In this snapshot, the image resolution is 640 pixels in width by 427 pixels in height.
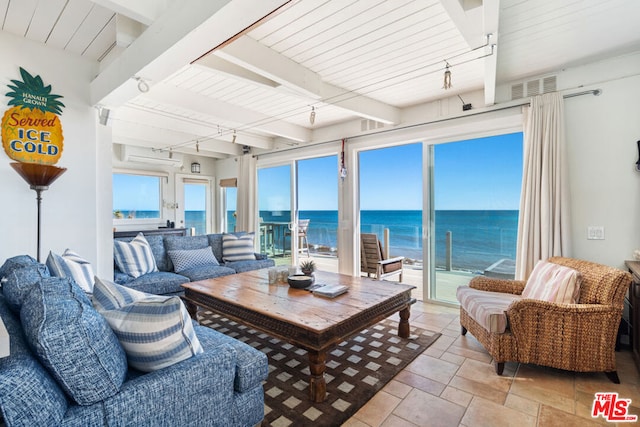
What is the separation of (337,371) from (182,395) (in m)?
1.31

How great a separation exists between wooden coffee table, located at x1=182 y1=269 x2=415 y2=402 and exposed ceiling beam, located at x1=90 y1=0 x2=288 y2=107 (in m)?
1.83

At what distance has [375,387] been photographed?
208 centimetres

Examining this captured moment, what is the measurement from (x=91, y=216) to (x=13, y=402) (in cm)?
269

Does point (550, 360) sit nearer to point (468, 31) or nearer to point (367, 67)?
point (468, 31)

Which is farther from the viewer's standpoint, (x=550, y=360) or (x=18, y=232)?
(x=18, y=232)

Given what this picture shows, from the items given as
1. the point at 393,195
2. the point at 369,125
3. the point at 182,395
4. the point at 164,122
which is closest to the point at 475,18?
the point at 182,395

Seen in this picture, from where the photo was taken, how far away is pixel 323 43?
2.46m

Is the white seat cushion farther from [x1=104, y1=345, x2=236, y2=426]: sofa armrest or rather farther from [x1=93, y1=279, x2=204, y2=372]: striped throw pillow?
[x1=93, y1=279, x2=204, y2=372]: striped throw pillow

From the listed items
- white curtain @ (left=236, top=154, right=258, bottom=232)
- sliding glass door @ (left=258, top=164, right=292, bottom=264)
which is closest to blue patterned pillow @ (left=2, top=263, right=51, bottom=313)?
sliding glass door @ (left=258, top=164, right=292, bottom=264)

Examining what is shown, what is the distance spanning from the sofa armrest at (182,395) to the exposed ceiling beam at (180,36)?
1.70 m

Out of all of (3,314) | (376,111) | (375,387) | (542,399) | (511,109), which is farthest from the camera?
(376,111)

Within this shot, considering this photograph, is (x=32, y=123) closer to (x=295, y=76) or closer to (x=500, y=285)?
(x=295, y=76)

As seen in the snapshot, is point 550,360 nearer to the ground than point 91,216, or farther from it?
nearer to the ground

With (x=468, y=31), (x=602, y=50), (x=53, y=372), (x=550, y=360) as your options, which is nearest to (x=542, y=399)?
(x=550, y=360)
